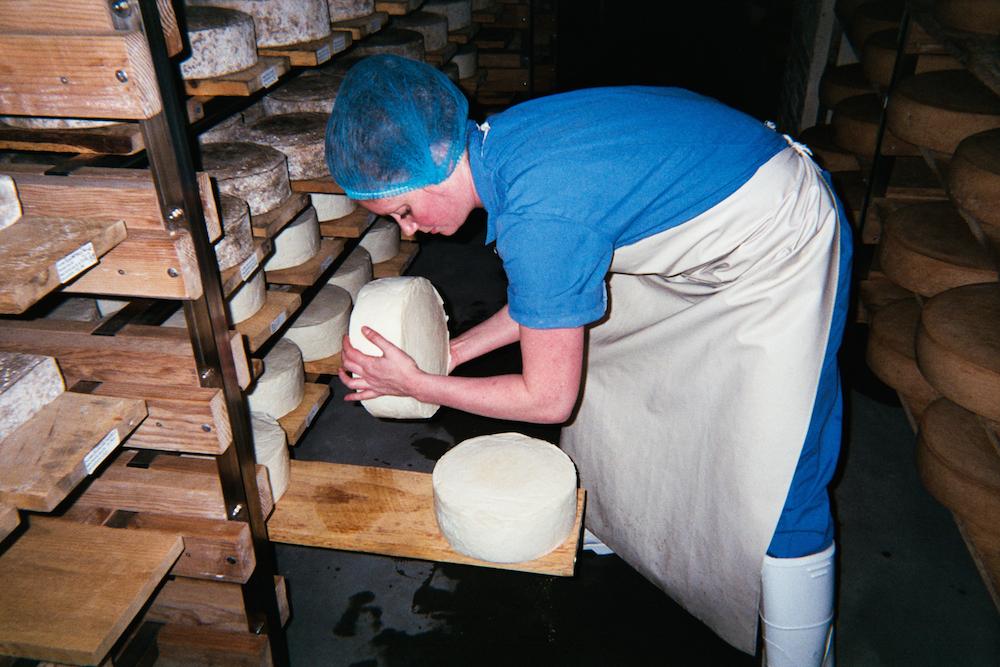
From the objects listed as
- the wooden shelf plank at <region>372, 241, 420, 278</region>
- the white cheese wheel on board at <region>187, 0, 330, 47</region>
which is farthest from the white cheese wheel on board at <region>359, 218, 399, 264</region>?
the white cheese wheel on board at <region>187, 0, 330, 47</region>

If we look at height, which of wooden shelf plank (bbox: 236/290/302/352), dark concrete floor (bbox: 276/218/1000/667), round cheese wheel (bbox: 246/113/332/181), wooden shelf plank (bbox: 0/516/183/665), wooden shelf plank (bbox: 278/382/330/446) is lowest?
dark concrete floor (bbox: 276/218/1000/667)

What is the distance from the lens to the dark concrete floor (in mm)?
2314

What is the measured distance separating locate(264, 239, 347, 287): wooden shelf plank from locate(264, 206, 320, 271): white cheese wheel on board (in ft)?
0.07

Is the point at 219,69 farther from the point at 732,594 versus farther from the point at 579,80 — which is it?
the point at 579,80

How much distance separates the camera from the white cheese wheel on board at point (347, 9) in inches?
119

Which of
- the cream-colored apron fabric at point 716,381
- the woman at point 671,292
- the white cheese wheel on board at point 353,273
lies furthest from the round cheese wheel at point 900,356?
the white cheese wheel on board at point 353,273

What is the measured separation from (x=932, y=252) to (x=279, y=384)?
8.07 feet

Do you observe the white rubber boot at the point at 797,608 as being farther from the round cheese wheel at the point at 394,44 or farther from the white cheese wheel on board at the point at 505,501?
the round cheese wheel at the point at 394,44

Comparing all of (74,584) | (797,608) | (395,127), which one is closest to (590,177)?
(395,127)

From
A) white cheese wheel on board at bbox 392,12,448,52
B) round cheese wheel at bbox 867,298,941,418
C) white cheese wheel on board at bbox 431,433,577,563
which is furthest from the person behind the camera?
white cheese wheel on board at bbox 392,12,448,52

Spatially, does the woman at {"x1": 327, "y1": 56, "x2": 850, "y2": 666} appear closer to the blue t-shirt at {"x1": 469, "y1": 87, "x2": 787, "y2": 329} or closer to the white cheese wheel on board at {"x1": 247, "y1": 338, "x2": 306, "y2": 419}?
the blue t-shirt at {"x1": 469, "y1": 87, "x2": 787, "y2": 329}

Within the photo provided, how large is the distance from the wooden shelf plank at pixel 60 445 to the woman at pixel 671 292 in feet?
1.70

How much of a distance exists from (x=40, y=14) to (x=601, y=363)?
1.42 m

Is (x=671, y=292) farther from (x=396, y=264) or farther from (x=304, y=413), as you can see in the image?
(x=396, y=264)
